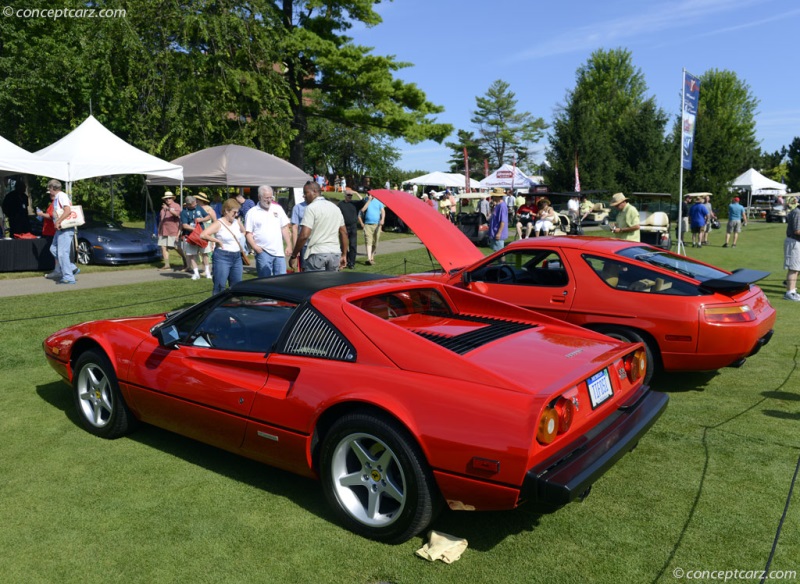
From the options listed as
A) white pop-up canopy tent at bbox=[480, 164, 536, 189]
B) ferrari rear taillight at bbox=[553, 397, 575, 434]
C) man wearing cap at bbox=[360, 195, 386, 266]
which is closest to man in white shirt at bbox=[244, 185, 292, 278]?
ferrari rear taillight at bbox=[553, 397, 575, 434]

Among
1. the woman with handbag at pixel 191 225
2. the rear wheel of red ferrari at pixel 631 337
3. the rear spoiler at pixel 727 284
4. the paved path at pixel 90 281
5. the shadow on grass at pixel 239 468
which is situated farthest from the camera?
the woman with handbag at pixel 191 225

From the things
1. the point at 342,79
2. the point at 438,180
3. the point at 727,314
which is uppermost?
the point at 342,79

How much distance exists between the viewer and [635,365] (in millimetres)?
3838

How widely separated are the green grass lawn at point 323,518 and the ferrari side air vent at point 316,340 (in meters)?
0.91

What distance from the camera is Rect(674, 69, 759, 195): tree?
4047 centimetres

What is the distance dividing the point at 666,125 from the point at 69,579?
4617 centimetres

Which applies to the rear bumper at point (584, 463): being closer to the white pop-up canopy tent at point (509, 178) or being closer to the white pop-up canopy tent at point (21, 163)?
the white pop-up canopy tent at point (21, 163)

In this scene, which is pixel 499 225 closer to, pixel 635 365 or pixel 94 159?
pixel 635 365

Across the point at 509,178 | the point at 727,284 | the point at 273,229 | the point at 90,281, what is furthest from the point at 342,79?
the point at 727,284

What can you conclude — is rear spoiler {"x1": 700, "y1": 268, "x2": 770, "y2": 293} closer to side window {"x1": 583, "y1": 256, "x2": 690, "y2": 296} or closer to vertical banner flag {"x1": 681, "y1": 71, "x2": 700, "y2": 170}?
side window {"x1": 583, "y1": 256, "x2": 690, "y2": 296}

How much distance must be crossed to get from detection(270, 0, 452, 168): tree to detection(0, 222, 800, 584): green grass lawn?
2278 centimetres

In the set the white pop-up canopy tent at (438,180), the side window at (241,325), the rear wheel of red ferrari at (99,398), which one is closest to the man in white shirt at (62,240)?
the rear wheel of red ferrari at (99,398)

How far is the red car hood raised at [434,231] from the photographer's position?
7.53 metres

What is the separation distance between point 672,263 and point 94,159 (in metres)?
13.3
